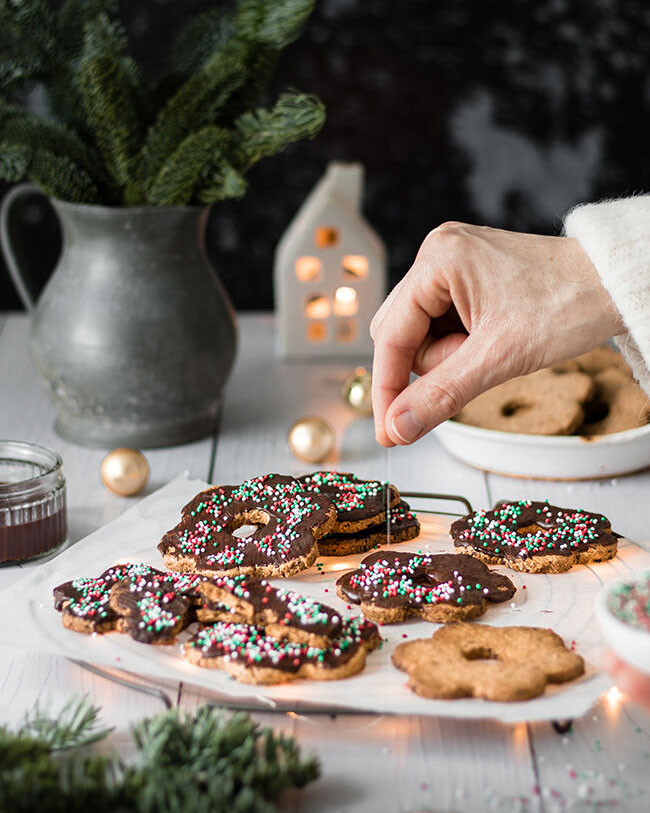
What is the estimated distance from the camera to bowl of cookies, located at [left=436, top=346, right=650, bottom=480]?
4.43ft

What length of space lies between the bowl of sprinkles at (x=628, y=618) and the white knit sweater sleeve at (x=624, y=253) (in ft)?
0.91

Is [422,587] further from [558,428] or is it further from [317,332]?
[317,332]

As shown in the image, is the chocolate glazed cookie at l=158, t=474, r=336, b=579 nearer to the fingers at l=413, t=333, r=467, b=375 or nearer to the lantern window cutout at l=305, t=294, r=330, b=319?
the fingers at l=413, t=333, r=467, b=375

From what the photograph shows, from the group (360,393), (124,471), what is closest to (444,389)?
(124,471)

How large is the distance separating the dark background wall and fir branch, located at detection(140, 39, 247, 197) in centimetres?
81

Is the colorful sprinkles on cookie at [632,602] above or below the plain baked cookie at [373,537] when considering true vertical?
above

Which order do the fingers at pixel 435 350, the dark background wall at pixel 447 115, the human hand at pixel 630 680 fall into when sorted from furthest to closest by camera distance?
the dark background wall at pixel 447 115 → the fingers at pixel 435 350 → the human hand at pixel 630 680

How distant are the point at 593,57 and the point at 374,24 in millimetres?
462

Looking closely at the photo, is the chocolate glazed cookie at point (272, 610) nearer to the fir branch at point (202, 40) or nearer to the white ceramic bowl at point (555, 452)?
the white ceramic bowl at point (555, 452)

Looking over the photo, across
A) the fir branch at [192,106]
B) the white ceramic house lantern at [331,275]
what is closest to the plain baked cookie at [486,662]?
the fir branch at [192,106]

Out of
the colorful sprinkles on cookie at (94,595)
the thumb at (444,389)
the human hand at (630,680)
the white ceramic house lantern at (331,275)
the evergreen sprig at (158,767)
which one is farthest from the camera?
the white ceramic house lantern at (331,275)

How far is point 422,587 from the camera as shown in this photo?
102 centimetres

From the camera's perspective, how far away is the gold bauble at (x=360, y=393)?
1.64 m

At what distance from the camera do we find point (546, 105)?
2.21 meters
